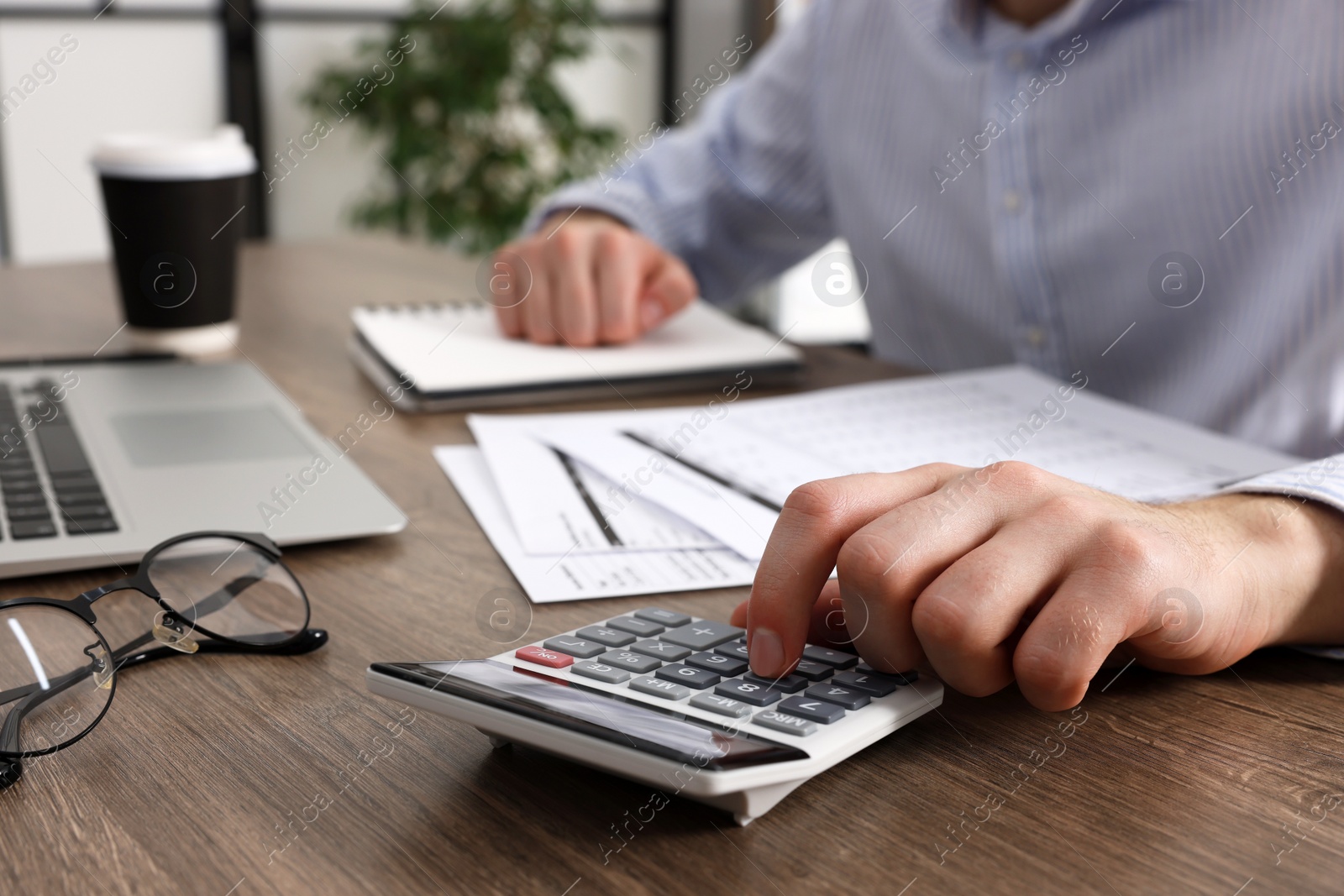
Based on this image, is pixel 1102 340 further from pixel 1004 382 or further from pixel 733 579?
pixel 733 579

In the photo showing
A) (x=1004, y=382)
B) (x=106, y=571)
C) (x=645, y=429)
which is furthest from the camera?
(x=1004, y=382)

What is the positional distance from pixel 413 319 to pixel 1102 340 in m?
0.58

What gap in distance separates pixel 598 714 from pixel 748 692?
49mm

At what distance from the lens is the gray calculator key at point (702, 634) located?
0.41m

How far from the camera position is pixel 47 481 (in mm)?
581

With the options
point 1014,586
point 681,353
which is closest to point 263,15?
point 681,353

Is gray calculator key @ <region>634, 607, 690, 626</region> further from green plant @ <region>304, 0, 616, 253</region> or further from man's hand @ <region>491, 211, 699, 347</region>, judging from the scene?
green plant @ <region>304, 0, 616, 253</region>

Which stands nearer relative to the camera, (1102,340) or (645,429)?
(645,429)

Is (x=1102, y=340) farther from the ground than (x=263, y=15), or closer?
closer


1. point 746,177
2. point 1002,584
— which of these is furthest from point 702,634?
point 746,177

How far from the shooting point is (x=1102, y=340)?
0.97m

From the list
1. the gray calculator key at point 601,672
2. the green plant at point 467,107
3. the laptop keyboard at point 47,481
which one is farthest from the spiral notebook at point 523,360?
the green plant at point 467,107

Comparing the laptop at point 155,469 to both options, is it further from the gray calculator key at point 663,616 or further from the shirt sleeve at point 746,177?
the shirt sleeve at point 746,177

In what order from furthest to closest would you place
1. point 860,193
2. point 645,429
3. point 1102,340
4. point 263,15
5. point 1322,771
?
point 263,15 < point 860,193 < point 1102,340 < point 645,429 < point 1322,771
